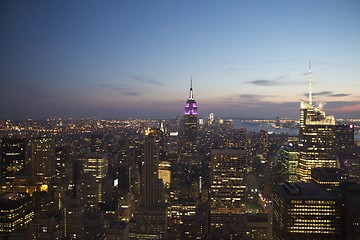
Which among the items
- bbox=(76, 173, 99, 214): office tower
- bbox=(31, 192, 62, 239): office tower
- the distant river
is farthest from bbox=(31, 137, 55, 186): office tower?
the distant river

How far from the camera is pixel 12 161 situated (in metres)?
10.9

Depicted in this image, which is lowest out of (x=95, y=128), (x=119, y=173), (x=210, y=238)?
(x=210, y=238)

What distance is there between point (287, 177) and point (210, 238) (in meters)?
5.92

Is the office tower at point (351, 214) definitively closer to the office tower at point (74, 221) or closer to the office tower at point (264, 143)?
the office tower at point (74, 221)

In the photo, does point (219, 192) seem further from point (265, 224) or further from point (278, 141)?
point (278, 141)

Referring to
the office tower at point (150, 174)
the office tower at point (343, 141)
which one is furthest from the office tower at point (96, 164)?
the office tower at point (343, 141)

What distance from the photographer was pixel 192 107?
2259 cm

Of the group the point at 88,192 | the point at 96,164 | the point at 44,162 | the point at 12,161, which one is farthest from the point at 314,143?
the point at 12,161

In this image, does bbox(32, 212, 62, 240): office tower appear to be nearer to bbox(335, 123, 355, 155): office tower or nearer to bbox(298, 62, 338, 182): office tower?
bbox(298, 62, 338, 182): office tower

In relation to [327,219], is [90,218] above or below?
below

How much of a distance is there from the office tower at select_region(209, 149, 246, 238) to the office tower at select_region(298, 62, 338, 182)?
2622 millimetres

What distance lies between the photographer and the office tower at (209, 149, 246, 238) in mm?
10914

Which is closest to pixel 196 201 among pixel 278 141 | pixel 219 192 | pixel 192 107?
pixel 219 192

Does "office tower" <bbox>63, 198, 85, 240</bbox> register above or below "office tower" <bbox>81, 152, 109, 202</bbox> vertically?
below
